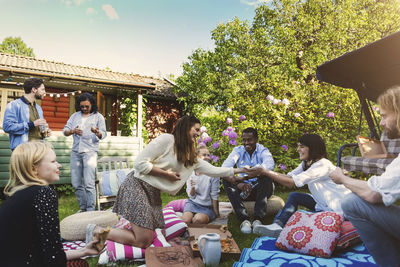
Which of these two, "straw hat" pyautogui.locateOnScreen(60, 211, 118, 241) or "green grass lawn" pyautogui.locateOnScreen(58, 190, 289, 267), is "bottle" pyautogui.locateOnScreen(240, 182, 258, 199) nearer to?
"green grass lawn" pyautogui.locateOnScreen(58, 190, 289, 267)

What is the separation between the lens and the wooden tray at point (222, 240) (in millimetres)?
2846

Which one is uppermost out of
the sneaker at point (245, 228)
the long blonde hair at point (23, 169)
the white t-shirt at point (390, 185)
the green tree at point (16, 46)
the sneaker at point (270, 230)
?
the green tree at point (16, 46)

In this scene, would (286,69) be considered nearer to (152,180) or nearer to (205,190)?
(205,190)

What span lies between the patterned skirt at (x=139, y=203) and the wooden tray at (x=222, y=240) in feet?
1.46

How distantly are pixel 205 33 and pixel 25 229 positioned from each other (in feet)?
54.4

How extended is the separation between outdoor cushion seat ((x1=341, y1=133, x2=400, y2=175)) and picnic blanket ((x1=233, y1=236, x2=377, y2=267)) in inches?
45.6

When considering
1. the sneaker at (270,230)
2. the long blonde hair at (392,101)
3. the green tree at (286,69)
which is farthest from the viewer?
the green tree at (286,69)

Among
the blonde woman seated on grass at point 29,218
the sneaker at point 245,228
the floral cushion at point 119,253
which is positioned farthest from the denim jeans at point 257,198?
the blonde woman seated on grass at point 29,218

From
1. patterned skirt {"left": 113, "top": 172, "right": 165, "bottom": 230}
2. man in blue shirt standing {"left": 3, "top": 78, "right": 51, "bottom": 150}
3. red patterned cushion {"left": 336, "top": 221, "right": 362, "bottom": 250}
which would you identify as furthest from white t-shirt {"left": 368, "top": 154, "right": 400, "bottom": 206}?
man in blue shirt standing {"left": 3, "top": 78, "right": 51, "bottom": 150}

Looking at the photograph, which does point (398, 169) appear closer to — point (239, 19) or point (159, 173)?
point (159, 173)

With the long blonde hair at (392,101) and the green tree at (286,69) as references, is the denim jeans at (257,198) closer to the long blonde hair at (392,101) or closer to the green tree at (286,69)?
the long blonde hair at (392,101)

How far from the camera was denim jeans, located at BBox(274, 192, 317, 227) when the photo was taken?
368 centimetres

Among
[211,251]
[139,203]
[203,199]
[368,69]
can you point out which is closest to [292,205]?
[203,199]

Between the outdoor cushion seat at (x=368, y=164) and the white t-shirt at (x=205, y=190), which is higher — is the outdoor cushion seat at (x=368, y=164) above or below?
above
